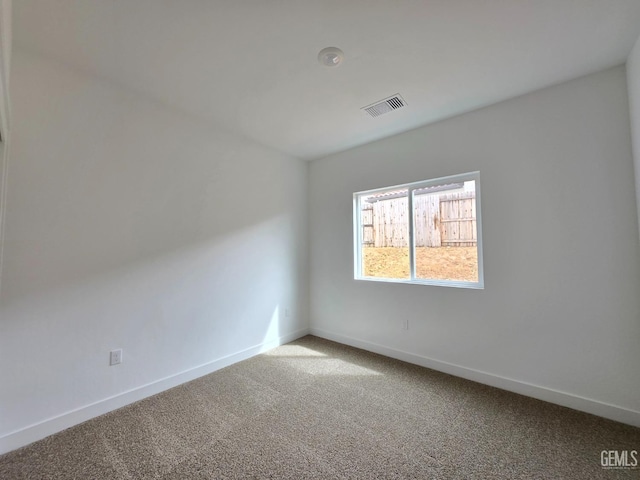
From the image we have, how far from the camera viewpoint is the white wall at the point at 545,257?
76.2 inches

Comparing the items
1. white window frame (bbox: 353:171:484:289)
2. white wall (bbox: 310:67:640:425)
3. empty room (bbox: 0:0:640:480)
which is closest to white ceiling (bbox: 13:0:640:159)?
empty room (bbox: 0:0:640:480)

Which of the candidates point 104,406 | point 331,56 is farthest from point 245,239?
point 331,56

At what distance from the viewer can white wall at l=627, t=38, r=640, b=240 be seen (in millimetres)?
1744

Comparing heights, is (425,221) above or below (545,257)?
above

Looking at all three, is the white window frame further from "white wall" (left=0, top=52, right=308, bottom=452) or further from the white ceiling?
"white wall" (left=0, top=52, right=308, bottom=452)

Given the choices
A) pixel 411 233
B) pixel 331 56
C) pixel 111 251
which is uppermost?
pixel 331 56

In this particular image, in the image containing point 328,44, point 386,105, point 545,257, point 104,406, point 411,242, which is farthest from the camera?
point 411,242

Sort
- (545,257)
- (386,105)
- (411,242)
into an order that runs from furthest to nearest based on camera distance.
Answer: (411,242) → (386,105) → (545,257)

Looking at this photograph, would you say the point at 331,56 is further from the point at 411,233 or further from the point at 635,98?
the point at 635,98

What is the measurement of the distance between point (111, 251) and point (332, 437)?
2.19 meters

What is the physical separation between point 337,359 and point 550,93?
10.6 ft

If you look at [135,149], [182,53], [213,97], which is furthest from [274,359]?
[182,53]

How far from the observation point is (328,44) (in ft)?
5.79

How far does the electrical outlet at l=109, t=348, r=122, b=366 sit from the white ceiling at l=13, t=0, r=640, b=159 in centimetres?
219
